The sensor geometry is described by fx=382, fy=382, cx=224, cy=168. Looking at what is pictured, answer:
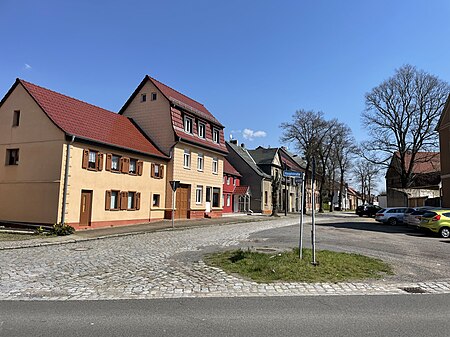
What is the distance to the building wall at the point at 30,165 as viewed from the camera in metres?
21.5

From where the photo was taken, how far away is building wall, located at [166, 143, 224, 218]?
30.9 m

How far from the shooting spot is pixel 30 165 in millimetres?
22531

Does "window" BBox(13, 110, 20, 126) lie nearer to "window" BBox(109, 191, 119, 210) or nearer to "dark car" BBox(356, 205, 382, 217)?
"window" BBox(109, 191, 119, 210)

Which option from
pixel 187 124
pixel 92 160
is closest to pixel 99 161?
pixel 92 160

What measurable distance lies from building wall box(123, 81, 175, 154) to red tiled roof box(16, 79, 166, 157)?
0.99 meters

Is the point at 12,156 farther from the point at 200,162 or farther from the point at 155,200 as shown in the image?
the point at 200,162

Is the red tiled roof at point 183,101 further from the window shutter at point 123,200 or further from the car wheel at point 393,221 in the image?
the car wheel at point 393,221

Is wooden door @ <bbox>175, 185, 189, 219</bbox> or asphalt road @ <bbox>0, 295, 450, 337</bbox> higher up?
wooden door @ <bbox>175, 185, 189, 219</bbox>

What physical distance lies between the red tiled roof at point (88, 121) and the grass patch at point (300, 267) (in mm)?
14608

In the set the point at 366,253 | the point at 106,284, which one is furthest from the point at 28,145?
the point at 366,253

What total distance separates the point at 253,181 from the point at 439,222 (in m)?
32.8

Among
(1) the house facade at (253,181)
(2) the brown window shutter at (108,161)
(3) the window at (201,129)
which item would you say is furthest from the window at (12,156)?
(1) the house facade at (253,181)

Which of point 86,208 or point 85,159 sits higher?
point 85,159

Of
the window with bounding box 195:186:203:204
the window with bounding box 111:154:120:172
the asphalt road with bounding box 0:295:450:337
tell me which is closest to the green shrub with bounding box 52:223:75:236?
the window with bounding box 111:154:120:172
